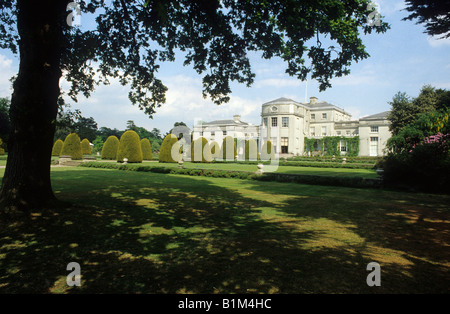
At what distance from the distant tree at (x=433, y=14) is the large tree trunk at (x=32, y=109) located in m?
8.51

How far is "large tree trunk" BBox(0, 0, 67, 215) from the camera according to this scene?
608 centimetres

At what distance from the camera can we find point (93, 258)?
13.8 feet

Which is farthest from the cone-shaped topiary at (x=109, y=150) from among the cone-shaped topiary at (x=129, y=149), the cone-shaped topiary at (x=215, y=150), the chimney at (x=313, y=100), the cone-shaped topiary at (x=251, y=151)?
the chimney at (x=313, y=100)

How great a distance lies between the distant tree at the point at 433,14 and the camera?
5727mm

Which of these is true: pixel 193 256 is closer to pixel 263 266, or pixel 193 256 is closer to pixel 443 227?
pixel 263 266

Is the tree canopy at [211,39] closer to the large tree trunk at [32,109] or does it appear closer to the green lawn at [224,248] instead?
the large tree trunk at [32,109]

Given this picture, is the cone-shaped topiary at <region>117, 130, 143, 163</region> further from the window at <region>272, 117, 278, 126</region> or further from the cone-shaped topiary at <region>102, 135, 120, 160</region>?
the window at <region>272, 117, 278, 126</region>

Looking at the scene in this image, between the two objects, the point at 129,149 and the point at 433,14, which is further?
the point at 129,149

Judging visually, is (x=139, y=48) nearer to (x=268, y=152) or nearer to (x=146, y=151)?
(x=146, y=151)

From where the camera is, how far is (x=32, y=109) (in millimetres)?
6086

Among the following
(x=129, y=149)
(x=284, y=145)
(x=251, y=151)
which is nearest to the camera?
(x=129, y=149)

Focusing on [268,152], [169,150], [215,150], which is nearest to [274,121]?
[268,152]

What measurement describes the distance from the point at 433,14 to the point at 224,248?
23.0ft

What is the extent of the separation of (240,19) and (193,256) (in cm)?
818
